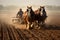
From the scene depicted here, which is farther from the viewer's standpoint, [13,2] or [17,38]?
[13,2]

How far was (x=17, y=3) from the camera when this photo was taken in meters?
31.2

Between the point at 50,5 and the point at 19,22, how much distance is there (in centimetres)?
1317

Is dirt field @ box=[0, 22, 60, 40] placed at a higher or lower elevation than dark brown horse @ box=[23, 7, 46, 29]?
lower

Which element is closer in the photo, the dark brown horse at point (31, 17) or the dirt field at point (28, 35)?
the dirt field at point (28, 35)

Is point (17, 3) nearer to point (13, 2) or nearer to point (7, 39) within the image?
point (13, 2)

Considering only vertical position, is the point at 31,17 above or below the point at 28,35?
above

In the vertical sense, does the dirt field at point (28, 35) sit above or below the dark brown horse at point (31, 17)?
below

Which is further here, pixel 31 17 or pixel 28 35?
pixel 31 17

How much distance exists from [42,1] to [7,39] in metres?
18.6

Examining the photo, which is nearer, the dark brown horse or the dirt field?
the dirt field

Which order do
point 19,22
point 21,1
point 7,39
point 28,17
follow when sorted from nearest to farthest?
point 7,39
point 28,17
point 19,22
point 21,1

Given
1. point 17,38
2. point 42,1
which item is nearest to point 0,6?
point 42,1

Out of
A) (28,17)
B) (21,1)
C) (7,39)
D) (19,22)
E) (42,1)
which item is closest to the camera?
(7,39)

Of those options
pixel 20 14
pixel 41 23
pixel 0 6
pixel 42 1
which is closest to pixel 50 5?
pixel 42 1
